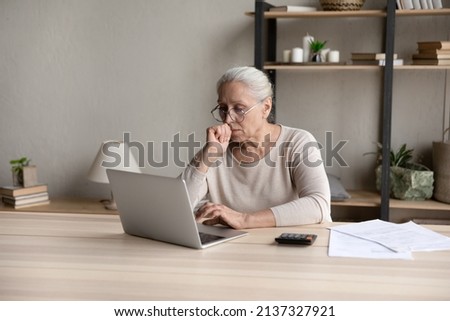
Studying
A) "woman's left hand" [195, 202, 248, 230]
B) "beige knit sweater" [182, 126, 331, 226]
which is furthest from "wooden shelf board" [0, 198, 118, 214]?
"woman's left hand" [195, 202, 248, 230]

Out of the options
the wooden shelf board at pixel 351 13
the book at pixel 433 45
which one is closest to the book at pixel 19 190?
Answer: the wooden shelf board at pixel 351 13

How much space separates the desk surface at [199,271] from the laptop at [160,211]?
0.10ft

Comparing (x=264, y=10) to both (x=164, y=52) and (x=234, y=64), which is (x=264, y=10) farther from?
(x=164, y=52)

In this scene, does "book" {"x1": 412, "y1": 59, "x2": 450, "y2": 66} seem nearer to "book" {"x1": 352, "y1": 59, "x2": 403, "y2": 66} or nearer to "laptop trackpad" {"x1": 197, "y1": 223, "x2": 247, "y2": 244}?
"book" {"x1": 352, "y1": 59, "x2": 403, "y2": 66}

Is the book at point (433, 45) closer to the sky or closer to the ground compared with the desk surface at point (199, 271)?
closer to the sky

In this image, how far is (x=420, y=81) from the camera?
12.0 ft

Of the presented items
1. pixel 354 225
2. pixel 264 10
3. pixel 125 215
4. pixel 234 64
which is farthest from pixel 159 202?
pixel 234 64

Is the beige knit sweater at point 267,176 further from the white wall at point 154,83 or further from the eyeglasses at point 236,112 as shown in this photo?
the white wall at point 154,83

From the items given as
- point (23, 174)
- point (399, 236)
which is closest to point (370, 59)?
point (399, 236)

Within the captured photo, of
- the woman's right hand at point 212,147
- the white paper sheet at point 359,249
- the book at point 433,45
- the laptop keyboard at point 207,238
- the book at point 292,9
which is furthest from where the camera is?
the book at point 292,9

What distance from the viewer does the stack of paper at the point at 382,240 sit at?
1680 millimetres

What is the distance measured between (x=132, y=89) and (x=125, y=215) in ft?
7.04

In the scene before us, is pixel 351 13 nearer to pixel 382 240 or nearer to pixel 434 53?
pixel 434 53

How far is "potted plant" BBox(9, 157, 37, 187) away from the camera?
376 centimetres
